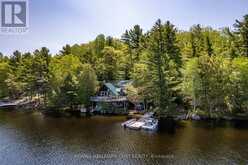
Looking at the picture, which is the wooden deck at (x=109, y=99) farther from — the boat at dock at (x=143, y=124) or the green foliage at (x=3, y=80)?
the green foliage at (x=3, y=80)

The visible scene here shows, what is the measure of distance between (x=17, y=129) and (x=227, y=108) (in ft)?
110

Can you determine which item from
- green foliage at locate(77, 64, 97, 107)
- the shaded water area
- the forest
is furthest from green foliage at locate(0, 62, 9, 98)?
the shaded water area

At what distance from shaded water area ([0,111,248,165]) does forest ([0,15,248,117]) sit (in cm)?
521

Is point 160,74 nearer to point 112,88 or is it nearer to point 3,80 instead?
point 112,88

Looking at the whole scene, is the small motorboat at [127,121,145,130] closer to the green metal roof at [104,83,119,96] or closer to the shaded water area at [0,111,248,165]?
the shaded water area at [0,111,248,165]

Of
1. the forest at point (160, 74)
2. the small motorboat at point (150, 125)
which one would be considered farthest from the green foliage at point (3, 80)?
the small motorboat at point (150, 125)

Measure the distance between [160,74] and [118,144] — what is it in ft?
52.5

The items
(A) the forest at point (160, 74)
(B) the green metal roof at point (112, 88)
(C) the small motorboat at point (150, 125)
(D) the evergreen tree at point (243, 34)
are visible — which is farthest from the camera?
(B) the green metal roof at point (112, 88)

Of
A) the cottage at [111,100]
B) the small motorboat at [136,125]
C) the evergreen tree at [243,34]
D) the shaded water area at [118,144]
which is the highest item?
the evergreen tree at [243,34]

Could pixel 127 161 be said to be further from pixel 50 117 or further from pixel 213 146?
pixel 50 117

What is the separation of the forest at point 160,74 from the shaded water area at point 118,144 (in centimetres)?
521

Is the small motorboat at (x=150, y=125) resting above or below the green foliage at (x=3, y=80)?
below

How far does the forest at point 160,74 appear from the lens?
42.8m

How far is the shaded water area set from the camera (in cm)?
2573
